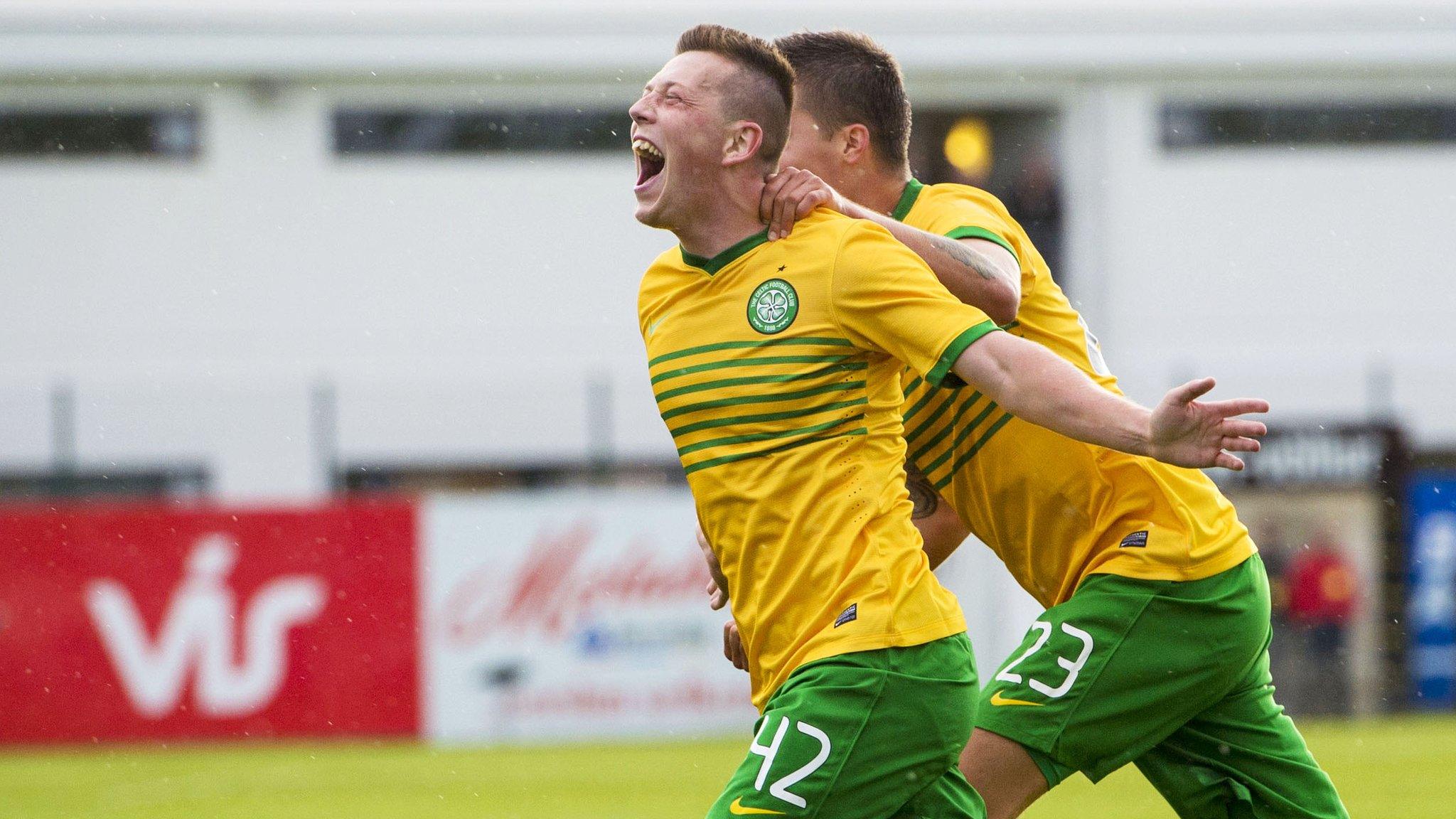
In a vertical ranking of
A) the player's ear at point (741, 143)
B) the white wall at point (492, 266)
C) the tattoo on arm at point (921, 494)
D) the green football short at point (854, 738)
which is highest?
the player's ear at point (741, 143)

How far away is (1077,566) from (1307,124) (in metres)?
21.3

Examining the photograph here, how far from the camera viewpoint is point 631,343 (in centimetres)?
2314

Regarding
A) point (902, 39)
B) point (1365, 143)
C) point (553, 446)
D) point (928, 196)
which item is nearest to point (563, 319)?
point (553, 446)

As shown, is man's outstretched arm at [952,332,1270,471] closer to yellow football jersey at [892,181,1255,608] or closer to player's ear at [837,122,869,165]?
yellow football jersey at [892,181,1255,608]

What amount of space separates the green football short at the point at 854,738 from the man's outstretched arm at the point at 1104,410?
1.83 ft

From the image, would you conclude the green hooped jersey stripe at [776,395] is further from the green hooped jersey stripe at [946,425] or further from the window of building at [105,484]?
the window of building at [105,484]

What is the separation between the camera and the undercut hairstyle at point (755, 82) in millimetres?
3961

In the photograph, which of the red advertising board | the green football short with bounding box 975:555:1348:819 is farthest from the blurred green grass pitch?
the green football short with bounding box 975:555:1348:819

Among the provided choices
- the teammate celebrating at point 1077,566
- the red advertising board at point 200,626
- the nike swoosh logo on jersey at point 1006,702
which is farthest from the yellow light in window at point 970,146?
the nike swoosh logo on jersey at point 1006,702

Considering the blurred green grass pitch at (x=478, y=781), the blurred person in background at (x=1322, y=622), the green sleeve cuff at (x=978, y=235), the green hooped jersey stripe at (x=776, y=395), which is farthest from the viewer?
the blurred person in background at (x=1322, y=622)

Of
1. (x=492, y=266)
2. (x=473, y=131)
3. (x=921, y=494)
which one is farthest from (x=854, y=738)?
(x=473, y=131)

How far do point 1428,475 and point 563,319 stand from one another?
10757 mm

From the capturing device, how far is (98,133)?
22.8 metres

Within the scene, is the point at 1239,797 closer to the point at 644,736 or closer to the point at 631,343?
the point at 644,736
